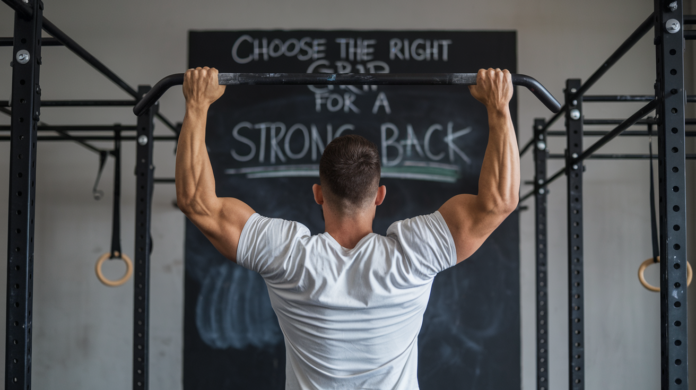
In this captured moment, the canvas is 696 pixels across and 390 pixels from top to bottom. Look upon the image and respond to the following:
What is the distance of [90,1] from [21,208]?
245cm

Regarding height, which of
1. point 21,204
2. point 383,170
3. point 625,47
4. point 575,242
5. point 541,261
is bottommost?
point 541,261

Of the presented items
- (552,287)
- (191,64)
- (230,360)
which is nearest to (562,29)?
(552,287)

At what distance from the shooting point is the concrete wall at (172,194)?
2.90 m

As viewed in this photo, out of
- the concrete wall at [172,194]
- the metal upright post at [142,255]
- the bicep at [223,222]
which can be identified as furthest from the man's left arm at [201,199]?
the concrete wall at [172,194]

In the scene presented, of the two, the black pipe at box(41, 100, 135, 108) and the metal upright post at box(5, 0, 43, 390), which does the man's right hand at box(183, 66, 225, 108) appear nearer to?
the metal upright post at box(5, 0, 43, 390)

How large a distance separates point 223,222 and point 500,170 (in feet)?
2.18

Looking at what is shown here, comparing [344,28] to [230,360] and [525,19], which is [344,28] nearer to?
[525,19]

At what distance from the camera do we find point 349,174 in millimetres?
1149

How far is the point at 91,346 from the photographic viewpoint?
2902 mm

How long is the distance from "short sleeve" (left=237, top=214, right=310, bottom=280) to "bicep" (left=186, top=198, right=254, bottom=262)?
2 cm

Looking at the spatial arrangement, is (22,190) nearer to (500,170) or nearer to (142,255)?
(142,255)

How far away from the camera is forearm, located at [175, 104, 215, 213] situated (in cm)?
112

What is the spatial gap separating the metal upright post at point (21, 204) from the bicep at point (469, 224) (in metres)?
1.06

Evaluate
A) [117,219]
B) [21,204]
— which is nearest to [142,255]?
[117,219]
